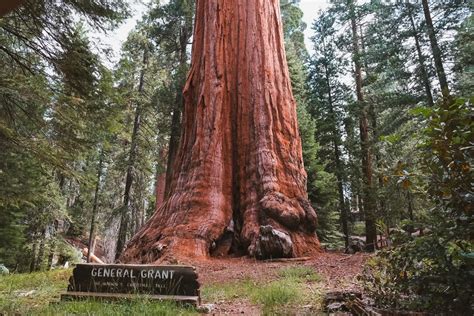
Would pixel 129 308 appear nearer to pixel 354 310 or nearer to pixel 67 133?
pixel 354 310

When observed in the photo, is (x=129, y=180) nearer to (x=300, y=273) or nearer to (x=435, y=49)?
(x=300, y=273)

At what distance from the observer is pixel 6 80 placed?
7164mm

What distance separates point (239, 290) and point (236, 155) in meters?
3.84

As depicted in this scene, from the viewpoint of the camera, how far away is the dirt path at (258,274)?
3.44 m

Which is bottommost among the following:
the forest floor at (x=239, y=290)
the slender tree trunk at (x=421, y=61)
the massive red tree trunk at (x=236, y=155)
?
the forest floor at (x=239, y=290)

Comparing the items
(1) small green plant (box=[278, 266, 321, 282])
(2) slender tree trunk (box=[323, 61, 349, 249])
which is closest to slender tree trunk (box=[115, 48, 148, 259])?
(2) slender tree trunk (box=[323, 61, 349, 249])

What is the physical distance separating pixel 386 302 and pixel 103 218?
88.9ft

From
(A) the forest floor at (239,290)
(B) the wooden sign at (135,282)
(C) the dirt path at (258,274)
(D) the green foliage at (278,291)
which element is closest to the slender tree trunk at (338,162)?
(C) the dirt path at (258,274)

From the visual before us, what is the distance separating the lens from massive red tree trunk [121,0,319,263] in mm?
6391

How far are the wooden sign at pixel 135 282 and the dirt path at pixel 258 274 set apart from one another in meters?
0.36

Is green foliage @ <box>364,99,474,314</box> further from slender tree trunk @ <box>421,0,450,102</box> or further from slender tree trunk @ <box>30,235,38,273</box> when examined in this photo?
slender tree trunk @ <box>30,235,38,273</box>

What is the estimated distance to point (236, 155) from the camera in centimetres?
758

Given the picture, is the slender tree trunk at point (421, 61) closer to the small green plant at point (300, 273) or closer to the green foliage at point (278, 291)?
the small green plant at point (300, 273)

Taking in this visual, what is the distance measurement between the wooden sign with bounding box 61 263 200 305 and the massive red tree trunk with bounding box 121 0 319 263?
221 cm
